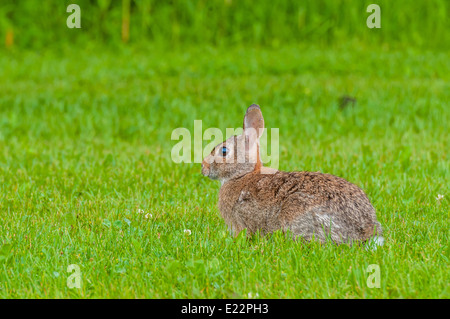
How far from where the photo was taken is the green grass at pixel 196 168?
421cm

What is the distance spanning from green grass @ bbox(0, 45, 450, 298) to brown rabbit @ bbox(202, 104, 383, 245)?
6.0 inches

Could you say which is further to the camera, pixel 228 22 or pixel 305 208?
pixel 228 22

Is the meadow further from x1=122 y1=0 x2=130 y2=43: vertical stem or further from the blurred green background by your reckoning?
x1=122 y1=0 x2=130 y2=43: vertical stem

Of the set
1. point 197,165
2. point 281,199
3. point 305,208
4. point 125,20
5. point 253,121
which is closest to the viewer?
point 305,208

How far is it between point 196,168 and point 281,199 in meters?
2.90

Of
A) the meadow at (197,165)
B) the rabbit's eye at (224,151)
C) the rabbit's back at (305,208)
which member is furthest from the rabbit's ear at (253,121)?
the meadow at (197,165)

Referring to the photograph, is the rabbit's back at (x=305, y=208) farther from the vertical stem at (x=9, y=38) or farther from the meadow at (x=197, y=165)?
the vertical stem at (x=9, y=38)

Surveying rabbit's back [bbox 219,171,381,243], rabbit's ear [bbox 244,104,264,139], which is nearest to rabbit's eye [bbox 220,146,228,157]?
rabbit's ear [bbox 244,104,264,139]

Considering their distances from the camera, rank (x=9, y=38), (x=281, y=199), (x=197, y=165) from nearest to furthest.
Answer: (x=281, y=199) < (x=197, y=165) < (x=9, y=38)

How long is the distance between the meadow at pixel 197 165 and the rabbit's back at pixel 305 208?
117 mm

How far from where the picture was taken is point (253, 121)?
5.50 meters

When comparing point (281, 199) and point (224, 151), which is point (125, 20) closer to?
point (224, 151)

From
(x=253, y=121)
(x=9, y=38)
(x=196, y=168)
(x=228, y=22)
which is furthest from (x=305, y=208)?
(x=9, y=38)

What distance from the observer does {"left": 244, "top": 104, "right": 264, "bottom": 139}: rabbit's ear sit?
546 cm
